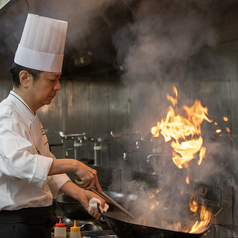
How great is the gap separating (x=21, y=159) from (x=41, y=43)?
0.62 m

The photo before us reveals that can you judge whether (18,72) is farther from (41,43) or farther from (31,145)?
(31,145)

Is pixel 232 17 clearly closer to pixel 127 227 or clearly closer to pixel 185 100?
Result: pixel 185 100

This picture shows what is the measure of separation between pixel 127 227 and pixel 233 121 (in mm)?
1870

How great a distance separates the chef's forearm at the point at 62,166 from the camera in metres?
1.29

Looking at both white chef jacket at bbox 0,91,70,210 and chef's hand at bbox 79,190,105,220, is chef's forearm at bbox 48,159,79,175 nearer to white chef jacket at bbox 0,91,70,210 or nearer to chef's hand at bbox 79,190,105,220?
white chef jacket at bbox 0,91,70,210

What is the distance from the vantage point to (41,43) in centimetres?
157

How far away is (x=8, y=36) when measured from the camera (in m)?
4.20

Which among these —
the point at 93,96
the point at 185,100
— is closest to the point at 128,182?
the point at 185,100

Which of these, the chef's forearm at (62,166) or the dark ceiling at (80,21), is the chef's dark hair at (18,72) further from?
the dark ceiling at (80,21)

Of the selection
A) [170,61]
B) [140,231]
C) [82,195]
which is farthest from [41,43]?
[170,61]

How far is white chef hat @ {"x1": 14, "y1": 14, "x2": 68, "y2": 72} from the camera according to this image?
1521 mm

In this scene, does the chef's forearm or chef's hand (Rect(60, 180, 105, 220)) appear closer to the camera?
the chef's forearm

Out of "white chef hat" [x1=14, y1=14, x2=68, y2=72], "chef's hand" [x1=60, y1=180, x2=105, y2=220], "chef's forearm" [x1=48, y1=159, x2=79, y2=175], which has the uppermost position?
"white chef hat" [x1=14, y1=14, x2=68, y2=72]

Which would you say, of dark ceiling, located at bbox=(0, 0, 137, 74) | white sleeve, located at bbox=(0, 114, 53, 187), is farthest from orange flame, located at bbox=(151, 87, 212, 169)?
white sleeve, located at bbox=(0, 114, 53, 187)
